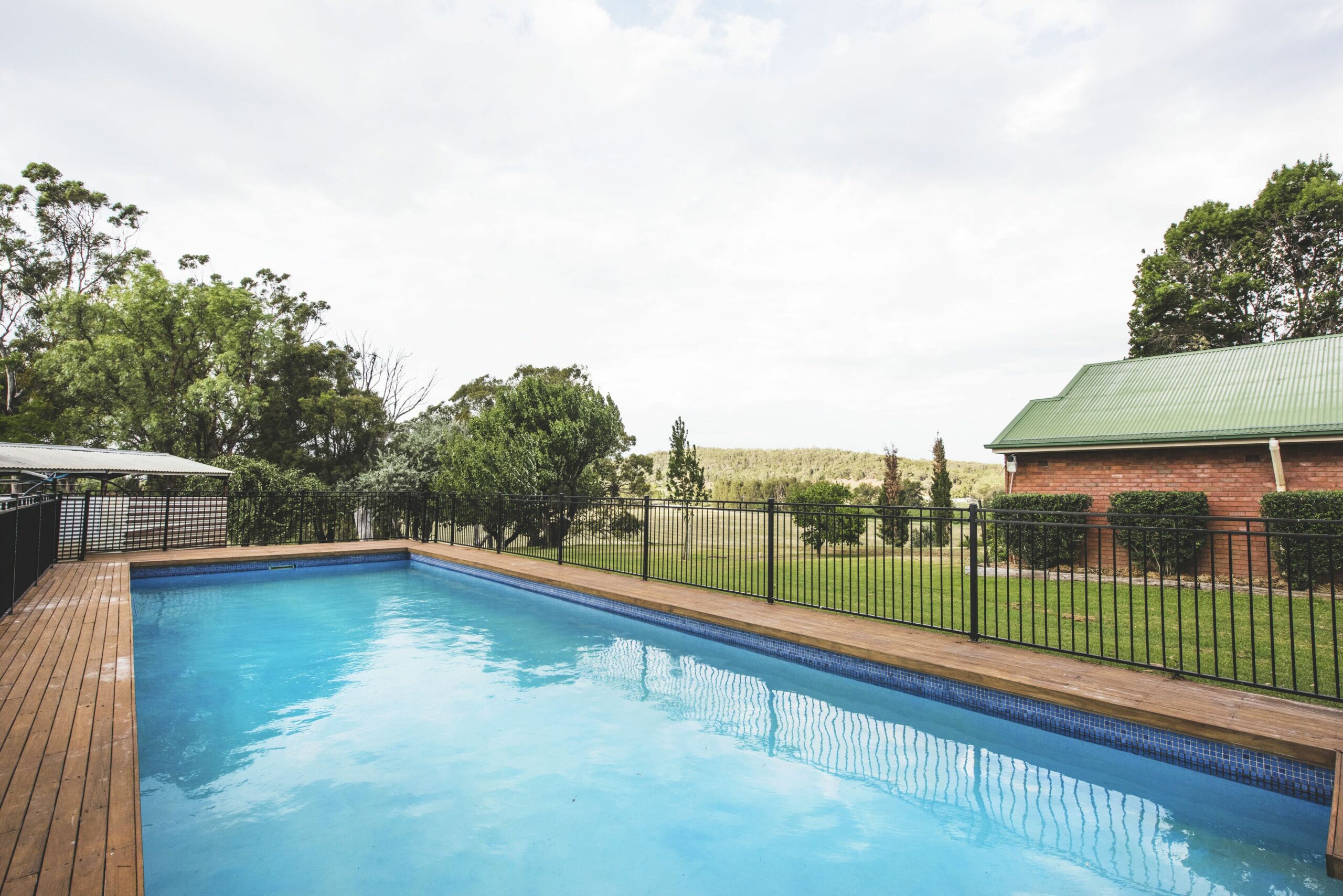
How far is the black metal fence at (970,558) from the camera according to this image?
14.3ft

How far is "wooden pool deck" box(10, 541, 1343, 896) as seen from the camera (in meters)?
1.80

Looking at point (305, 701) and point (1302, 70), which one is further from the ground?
point (1302, 70)

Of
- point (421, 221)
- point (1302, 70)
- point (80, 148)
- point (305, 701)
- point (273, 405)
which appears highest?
point (80, 148)

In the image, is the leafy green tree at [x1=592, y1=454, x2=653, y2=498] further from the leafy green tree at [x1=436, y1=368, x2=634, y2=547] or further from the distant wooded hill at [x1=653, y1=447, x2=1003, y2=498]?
the distant wooded hill at [x1=653, y1=447, x2=1003, y2=498]

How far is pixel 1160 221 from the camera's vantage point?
20.5 m

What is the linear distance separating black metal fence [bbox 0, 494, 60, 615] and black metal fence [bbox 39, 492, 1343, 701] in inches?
15.0

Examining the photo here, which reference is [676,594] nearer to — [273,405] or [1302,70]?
[1302,70]

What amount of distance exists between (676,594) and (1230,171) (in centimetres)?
2177

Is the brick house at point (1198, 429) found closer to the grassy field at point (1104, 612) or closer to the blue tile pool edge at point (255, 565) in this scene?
the grassy field at point (1104, 612)

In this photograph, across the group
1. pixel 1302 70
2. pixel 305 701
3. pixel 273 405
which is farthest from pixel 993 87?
pixel 273 405

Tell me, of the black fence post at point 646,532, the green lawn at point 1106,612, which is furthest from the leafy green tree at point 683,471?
the black fence post at point 646,532

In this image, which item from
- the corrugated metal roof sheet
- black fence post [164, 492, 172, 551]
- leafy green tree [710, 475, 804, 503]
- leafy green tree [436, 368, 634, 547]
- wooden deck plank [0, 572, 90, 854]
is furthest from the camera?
leafy green tree [710, 475, 804, 503]

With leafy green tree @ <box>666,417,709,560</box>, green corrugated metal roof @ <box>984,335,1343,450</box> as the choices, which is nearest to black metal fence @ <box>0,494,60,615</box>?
leafy green tree @ <box>666,417,709,560</box>

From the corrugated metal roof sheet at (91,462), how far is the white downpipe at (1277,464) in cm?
1850
